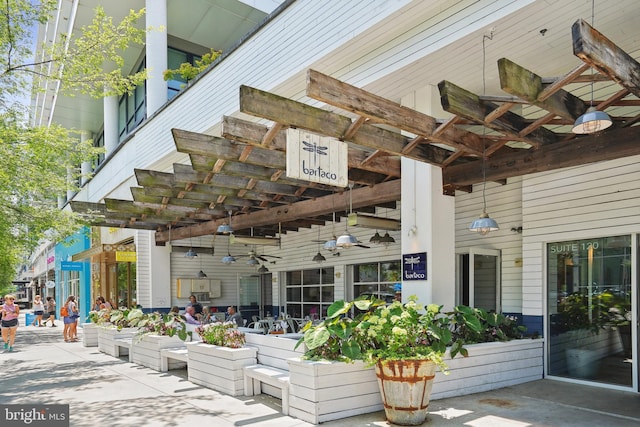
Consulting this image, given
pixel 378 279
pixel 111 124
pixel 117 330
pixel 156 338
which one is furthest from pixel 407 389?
pixel 111 124

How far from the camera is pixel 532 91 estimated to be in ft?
14.9

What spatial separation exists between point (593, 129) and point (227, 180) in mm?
5712

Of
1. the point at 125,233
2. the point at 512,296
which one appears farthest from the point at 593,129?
the point at 125,233

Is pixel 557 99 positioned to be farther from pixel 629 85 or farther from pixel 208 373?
pixel 208 373

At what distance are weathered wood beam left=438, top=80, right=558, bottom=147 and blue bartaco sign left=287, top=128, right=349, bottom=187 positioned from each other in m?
1.32

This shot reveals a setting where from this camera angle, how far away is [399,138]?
6.38 m

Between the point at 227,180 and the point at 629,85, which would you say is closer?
the point at 629,85

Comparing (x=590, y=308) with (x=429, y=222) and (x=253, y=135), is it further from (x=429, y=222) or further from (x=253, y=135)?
(x=253, y=135)

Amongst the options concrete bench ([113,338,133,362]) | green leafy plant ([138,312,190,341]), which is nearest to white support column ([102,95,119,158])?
concrete bench ([113,338,133,362])

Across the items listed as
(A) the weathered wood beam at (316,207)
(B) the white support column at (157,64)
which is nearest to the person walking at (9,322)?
(A) the weathered wood beam at (316,207)

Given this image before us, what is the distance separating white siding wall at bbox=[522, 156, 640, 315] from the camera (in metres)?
7.02

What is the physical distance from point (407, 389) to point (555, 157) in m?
3.50

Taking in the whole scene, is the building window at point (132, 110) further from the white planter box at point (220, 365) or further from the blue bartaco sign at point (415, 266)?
the blue bartaco sign at point (415, 266)

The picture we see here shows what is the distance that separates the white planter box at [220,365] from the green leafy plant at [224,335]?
0.11 m
